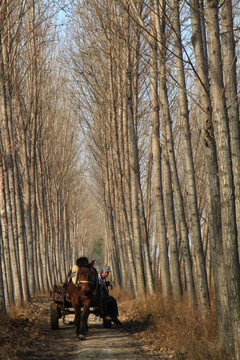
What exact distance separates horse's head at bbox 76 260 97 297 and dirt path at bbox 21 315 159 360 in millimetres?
951

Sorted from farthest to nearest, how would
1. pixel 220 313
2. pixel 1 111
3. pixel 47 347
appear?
pixel 1 111 → pixel 47 347 → pixel 220 313

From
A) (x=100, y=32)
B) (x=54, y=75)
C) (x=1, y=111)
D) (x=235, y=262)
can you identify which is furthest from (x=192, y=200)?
(x=54, y=75)

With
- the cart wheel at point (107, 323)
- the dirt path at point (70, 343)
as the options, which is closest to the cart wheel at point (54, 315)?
the dirt path at point (70, 343)

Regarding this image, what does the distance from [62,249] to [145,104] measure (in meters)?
21.9

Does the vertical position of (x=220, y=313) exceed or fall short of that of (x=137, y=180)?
it falls short

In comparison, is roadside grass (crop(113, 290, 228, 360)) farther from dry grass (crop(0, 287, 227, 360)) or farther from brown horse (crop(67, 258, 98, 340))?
brown horse (crop(67, 258, 98, 340))

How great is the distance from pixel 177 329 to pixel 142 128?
1489 centimetres

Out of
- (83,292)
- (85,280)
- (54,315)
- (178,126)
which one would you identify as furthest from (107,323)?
(178,126)

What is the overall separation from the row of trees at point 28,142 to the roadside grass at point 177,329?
11.1ft

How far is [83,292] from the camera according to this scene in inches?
401

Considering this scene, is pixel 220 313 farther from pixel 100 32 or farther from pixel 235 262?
pixel 100 32

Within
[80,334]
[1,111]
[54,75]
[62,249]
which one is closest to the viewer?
[80,334]

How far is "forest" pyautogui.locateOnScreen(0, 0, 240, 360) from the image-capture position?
254 inches

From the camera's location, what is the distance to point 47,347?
9195mm
